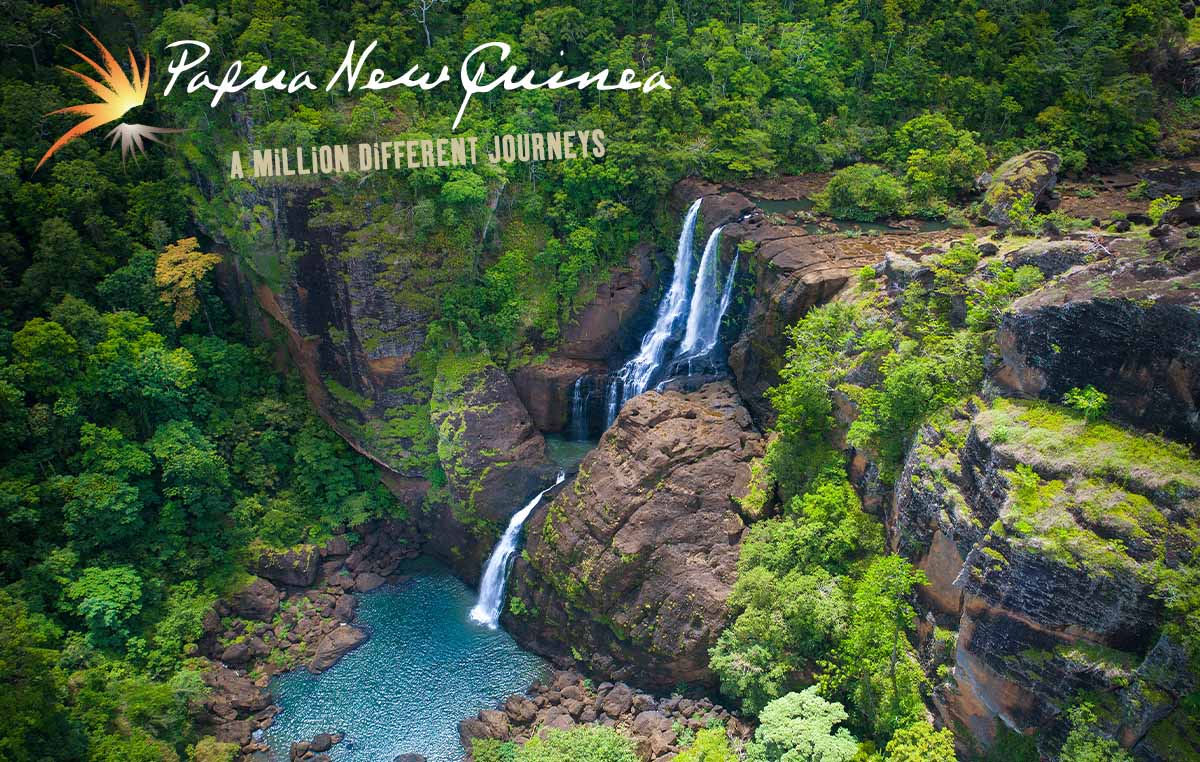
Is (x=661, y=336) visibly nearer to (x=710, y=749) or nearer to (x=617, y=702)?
(x=617, y=702)

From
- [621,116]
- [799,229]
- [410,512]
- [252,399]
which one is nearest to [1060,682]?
[799,229]

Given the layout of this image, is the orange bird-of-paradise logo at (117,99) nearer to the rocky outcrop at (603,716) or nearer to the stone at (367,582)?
the stone at (367,582)

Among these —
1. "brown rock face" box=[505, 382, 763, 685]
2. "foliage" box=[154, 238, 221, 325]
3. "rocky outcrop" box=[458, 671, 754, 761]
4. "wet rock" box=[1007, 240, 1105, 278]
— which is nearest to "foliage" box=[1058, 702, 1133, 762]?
"rocky outcrop" box=[458, 671, 754, 761]

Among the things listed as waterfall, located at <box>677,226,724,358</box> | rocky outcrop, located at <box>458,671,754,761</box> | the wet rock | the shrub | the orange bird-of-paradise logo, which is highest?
the orange bird-of-paradise logo

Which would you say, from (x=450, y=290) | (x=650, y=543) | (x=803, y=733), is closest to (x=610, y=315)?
(x=450, y=290)

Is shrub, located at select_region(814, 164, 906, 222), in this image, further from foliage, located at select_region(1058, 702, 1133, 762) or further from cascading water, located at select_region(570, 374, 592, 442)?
foliage, located at select_region(1058, 702, 1133, 762)
